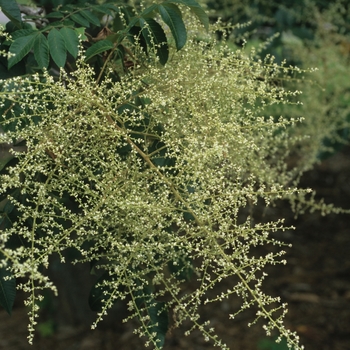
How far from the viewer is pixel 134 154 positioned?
151cm

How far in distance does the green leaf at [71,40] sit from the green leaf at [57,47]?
0.01 m

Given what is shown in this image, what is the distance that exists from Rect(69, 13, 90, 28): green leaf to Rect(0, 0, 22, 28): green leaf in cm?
18

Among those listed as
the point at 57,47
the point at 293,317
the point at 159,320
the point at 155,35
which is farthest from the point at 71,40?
the point at 293,317

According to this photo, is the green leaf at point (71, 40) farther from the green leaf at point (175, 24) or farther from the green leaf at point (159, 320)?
the green leaf at point (159, 320)

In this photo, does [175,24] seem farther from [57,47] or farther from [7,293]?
[7,293]

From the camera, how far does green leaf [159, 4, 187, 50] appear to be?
1713 mm

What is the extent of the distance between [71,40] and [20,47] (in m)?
0.15

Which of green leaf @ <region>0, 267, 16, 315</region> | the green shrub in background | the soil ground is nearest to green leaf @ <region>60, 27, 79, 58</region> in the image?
the green shrub in background

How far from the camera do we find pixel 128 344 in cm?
408

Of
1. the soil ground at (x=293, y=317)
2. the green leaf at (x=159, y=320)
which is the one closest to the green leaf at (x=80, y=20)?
the green leaf at (x=159, y=320)

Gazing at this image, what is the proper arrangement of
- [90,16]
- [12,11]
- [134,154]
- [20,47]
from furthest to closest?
[90,16], [12,11], [20,47], [134,154]

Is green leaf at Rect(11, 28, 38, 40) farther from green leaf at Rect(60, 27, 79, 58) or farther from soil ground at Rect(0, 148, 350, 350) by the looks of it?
soil ground at Rect(0, 148, 350, 350)

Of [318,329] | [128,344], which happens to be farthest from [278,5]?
[128,344]

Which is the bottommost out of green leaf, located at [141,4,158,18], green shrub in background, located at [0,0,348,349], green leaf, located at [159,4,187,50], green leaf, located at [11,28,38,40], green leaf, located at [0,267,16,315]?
green leaf, located at [0,267,16,315]
